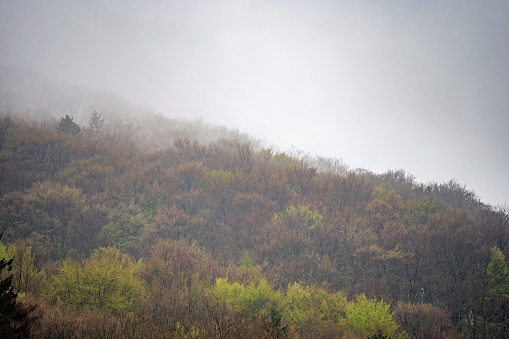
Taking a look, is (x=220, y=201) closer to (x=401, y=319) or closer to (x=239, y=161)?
(x=239, y=161)

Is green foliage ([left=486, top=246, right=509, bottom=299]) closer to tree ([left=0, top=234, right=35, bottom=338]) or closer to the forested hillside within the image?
the forested hillside

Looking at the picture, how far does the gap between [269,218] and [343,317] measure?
1451 centimetres

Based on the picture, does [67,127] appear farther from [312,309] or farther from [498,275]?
[498,275]

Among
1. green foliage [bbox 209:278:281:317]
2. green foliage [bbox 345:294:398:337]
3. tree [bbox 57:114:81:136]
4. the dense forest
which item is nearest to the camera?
the dense forest

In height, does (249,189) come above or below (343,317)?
above

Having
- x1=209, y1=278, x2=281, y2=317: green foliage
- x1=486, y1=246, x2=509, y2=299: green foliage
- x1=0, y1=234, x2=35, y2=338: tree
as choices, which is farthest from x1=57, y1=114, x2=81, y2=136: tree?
x1=486, y1=246, x2=509, y2=299: green foliage

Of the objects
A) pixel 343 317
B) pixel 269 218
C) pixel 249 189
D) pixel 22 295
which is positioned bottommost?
pixel 22 295

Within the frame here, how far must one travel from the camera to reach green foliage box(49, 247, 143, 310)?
19.0 meters

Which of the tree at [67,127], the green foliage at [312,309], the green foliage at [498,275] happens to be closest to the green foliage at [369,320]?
the green foliage at [312,309]

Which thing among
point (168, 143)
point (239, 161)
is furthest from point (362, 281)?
point (168, 143)

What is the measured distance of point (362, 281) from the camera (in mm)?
26688

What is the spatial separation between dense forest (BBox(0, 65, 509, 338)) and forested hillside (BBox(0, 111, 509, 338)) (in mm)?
144

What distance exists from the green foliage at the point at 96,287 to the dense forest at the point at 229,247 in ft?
0.30

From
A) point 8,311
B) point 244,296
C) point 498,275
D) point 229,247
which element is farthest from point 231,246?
point 498,275
